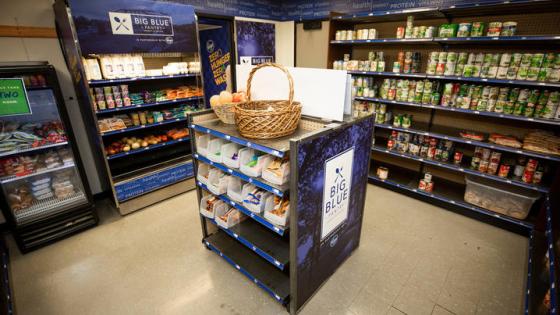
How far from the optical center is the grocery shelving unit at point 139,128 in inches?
112

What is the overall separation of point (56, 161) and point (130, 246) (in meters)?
1.34

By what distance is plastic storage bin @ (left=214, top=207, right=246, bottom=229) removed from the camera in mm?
2379

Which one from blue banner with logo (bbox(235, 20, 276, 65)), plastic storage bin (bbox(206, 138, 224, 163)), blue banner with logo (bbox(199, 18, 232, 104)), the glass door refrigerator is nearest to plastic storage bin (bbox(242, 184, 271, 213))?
plastic storage bin (bbox(206, 138, 224, 163))

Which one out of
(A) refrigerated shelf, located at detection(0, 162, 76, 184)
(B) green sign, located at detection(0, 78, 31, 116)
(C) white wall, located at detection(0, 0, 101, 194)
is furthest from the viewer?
(C) white wall, located at detection(0, 0, 101, 194)

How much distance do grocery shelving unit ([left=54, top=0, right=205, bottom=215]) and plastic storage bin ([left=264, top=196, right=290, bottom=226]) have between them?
7.26ft

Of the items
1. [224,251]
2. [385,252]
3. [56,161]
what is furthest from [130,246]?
[385,252]

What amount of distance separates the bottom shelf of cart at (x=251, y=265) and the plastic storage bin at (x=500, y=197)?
2.57 metres

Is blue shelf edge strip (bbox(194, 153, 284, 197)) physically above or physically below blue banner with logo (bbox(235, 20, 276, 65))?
below

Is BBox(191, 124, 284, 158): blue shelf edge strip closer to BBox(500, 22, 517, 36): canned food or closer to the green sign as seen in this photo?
the green sign

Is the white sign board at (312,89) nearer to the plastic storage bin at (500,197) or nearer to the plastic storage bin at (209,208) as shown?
the plastic storage bin at (209,208)

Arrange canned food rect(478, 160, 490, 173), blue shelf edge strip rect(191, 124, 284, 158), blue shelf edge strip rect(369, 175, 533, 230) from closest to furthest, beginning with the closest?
1. blue shelf edge strip rect(191, 124, 284, 158)
2. blue shelf edge strip rect(369, 175, 533, 230)
3. canned food rect(478, 160, 490, 173)

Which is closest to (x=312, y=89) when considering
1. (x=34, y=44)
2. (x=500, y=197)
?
(x=500, y=197)

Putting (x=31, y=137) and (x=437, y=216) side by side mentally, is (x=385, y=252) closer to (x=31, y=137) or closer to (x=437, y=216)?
(x=437, y=216)

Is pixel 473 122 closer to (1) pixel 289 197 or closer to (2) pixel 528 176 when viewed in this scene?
(2) pixel 528 176
